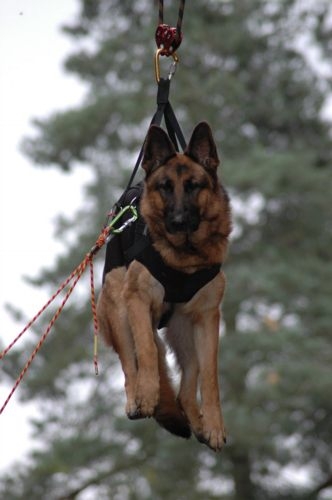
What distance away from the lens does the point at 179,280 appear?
518 cm

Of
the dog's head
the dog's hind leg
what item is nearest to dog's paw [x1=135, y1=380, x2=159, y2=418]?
the dog's hind leg

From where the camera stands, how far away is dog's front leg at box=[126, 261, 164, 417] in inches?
199

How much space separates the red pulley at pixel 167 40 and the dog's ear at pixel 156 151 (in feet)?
2.25

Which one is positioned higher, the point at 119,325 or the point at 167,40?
the point at 167,40

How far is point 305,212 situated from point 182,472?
5.26 metres

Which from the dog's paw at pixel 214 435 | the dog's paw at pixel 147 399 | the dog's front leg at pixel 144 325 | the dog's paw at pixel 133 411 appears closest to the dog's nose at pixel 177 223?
the dog's front leg at pixel 144 325

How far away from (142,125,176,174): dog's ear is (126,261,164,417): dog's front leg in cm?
50

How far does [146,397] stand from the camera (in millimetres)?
5027

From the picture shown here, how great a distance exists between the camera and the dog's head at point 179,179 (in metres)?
5.05

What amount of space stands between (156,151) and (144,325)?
855 mm

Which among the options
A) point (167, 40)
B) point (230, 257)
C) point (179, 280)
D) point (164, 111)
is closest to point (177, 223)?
point (179, 280)

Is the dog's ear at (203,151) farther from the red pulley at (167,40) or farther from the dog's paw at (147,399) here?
the dog's paw at (147,399)

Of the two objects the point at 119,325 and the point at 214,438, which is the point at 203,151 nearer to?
the point at 119,325

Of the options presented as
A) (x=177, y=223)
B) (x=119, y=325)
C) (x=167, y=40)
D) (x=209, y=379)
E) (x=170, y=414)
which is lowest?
(x=170, y=414)
